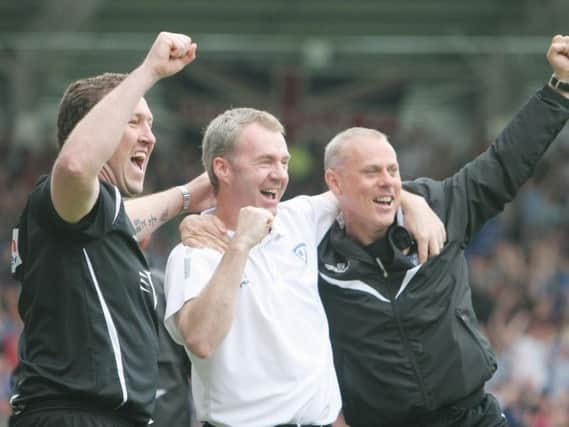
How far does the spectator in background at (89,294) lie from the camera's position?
14.0 ft

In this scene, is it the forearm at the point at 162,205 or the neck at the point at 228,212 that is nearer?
the neck at the point at 228,212

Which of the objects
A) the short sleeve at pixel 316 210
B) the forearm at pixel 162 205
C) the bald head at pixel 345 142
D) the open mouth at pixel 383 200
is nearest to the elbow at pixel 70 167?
the forearm at pixel 162 205

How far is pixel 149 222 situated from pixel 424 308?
4.24 feet

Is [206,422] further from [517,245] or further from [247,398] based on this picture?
[517,245]

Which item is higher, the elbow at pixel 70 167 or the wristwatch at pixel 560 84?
the wristwatch at pixel 560 84

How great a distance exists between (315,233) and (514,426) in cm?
419

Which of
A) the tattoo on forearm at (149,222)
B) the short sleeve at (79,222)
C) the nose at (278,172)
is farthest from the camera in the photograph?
the tattoo on forearm at (149,222)

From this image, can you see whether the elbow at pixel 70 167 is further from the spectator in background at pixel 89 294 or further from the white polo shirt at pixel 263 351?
the white polo shirt at pixel 263 351

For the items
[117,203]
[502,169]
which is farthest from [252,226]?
[502,169]

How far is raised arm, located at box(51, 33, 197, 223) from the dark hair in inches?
10.8

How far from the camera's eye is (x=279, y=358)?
497 centimetres

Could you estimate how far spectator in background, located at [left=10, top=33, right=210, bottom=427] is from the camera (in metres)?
4.28

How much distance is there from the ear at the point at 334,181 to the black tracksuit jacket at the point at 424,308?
204mm

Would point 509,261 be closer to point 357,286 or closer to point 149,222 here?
point 357,286
